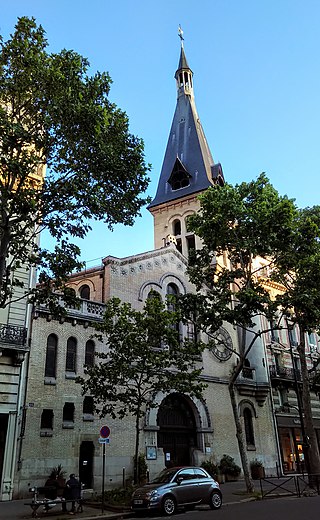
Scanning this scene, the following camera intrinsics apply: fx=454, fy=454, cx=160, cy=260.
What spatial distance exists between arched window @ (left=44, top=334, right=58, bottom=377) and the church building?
47 mm

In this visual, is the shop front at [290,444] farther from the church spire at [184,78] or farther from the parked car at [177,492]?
the church spire at [184,78]

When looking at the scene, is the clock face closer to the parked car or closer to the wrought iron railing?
the wrought iron railing

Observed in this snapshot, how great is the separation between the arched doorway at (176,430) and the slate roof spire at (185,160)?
24.8 metres

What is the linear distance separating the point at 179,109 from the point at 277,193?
37243mm

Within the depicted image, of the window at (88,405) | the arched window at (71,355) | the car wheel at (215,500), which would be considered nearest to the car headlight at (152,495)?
the car wheel at (215,500)

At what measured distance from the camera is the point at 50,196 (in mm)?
14344

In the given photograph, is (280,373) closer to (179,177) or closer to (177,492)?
(177,492)

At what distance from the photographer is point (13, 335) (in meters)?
19.8

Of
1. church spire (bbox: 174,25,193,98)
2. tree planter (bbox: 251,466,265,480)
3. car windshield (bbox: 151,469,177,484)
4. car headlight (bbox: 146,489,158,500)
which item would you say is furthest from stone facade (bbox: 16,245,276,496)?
church spire (bbox: 174,25,193,98)

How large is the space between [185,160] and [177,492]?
Answer: 134ft

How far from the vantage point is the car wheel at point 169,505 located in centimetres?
1464

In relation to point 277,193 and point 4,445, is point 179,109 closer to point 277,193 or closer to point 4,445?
point 277,193

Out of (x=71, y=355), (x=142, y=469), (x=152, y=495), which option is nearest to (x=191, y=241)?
(x=71, y=355)

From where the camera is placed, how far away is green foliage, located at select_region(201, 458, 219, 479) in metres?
26.0
